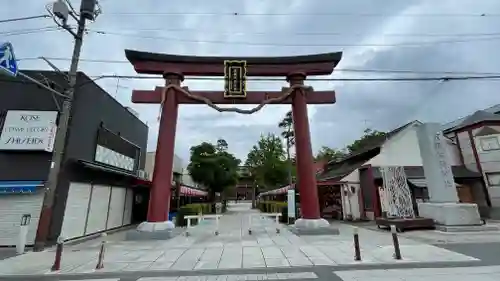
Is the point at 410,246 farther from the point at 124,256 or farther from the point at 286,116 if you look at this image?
the point at 286,116

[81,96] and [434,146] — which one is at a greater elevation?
[81,96]

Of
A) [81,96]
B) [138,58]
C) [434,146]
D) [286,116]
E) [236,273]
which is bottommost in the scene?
[236,273]

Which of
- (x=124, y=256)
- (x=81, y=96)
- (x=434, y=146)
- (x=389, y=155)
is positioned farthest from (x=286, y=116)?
(x=124, y=256)

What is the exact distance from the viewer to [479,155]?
19484 millimetres

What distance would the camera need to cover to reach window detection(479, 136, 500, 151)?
18797 millimetres

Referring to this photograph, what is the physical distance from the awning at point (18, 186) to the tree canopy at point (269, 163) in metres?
30.0

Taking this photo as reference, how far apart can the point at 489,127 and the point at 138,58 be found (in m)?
23.4

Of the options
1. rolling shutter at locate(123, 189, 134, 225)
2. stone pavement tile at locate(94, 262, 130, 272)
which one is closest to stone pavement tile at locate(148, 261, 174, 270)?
stone pavement tile at locate(94, 262, 130, 272)

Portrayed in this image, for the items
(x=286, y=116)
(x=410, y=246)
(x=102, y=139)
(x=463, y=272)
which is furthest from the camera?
(x=286, y=116)

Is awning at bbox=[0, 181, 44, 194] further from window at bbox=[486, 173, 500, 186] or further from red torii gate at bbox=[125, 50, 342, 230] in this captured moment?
window at bbox=[486, 173, 500, 186]

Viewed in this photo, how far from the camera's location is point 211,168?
29625mm

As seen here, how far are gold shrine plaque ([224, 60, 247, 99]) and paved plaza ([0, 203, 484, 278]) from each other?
6450mm

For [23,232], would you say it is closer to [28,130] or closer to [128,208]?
[28,130]

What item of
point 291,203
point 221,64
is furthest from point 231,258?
point 221,64
